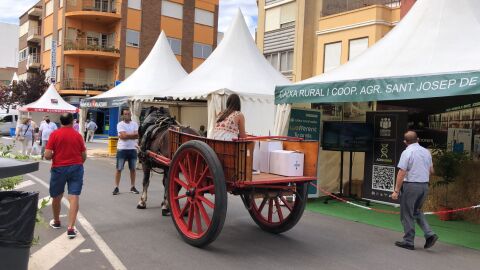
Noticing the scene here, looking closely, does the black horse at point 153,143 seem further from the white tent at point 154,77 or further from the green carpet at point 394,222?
the white tent at point 154,77

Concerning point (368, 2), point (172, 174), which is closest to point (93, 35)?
point (368, 2)

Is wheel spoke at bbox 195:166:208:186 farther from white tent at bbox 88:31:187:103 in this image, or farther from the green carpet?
white tent at bbox 88:31:187:103

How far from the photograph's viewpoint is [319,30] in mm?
27031

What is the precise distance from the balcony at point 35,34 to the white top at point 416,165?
5367cm

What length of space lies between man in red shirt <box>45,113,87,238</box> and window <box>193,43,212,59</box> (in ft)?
133

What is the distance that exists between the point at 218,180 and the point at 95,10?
129ft

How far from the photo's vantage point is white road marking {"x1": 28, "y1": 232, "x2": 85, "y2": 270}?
5.09 meters

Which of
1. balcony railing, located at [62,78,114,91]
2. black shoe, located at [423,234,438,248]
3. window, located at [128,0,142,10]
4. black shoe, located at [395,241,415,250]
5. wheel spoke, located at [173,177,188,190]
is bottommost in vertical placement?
black shoe, located at [395,241,415,250]

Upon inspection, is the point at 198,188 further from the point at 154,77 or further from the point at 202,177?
the point at 154,77

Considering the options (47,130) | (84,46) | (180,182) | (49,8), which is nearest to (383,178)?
(180,182)

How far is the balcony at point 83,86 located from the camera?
1572 inches

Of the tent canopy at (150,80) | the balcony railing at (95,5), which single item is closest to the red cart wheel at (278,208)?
the tent canopy at (150,80)

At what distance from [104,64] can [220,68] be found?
31391mm

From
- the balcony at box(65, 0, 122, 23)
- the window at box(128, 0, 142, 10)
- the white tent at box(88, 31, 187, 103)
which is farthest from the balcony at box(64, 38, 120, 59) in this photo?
the white tent at box(88, 31, 187, 103)
